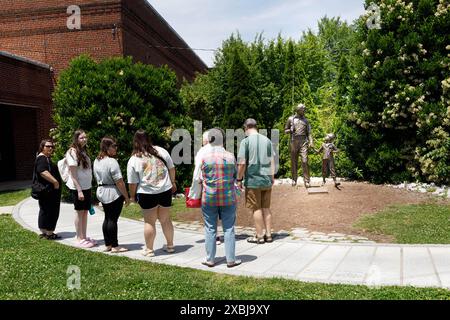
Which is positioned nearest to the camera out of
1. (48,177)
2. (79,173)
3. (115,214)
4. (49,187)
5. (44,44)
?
(115,214)

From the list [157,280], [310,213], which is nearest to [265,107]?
[310,213]

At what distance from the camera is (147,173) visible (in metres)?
5.81

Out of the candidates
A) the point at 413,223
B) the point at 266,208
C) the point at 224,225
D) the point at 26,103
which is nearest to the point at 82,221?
the point at 224,225

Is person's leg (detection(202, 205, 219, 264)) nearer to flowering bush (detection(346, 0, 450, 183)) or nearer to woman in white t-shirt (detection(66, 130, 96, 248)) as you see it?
woman in white t-shirt (detection(66, 130, 96, 248))

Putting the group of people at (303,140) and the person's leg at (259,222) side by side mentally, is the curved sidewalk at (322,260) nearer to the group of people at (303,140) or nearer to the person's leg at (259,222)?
the person's leg at (259,222)

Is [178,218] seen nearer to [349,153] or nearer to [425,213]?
[425,213]

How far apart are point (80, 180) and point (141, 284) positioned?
8.82 feet

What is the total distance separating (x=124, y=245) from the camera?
6855 mm

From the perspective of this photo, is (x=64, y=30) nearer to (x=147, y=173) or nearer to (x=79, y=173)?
(x=79, y=173)

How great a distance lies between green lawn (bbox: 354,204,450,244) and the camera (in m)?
6.78

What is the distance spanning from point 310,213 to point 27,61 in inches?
520

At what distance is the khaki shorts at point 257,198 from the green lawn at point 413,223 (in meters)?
2.20

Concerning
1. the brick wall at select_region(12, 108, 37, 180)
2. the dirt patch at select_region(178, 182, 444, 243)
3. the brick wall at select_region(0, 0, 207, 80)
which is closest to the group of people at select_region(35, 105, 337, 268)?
the dirt patch at select_region(178, 182, 444, 243)

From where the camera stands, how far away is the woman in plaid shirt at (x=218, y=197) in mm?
5379
